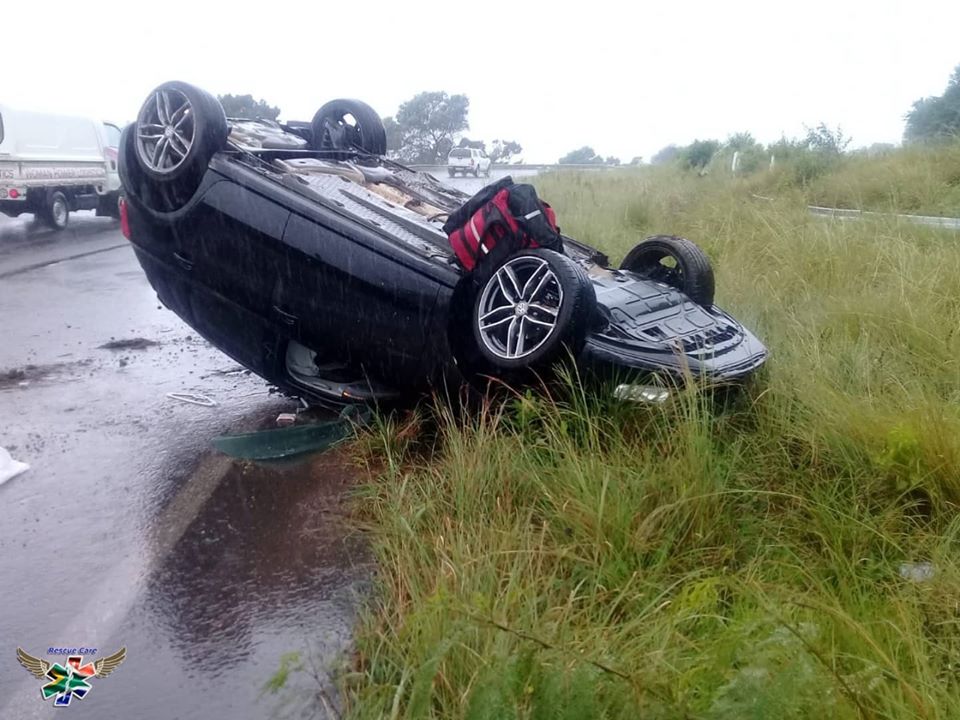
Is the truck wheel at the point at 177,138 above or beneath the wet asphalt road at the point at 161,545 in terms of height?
above

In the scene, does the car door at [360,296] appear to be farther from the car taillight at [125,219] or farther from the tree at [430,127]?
the tree at [430,127]

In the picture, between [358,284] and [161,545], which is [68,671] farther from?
[358,284]

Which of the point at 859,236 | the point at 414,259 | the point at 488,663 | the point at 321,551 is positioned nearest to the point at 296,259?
the point at 414,259

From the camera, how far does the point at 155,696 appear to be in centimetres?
274

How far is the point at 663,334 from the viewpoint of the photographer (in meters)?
4.16

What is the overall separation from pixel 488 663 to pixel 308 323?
2539mm

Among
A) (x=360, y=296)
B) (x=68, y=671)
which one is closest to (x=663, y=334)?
(x=360, y=296)

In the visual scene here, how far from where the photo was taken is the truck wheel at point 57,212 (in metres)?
15.1

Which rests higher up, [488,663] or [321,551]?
[488,663]

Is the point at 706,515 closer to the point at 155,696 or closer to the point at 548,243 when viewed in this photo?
the point at 548,243

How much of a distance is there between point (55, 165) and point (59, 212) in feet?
2.78

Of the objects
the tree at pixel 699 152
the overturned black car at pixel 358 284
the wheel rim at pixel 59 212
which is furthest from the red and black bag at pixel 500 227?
the tree at pixel 699 152

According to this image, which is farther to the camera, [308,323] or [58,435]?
[58,435]

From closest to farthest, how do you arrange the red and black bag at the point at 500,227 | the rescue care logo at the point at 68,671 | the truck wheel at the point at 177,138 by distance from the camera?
the rescue care logo at the point at 68,671
the red and black bag at the point at 500,227
the truck wheel at the point at 177,138
